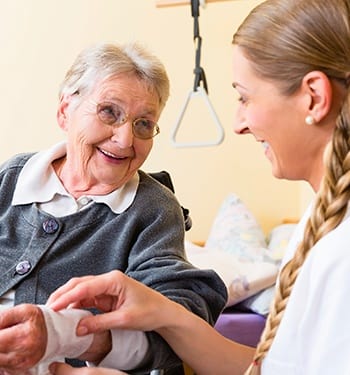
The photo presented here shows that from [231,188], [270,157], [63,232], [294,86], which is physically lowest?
[231,188]

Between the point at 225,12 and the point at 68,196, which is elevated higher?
the point at 225,12

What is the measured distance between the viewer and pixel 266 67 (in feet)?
3.38

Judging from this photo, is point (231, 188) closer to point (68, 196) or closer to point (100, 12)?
point (100, 12)

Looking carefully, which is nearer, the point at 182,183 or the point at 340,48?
the point at 340,48

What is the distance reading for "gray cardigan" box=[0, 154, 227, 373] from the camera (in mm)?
1279

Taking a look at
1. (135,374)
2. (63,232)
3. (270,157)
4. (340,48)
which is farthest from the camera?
(63,232)

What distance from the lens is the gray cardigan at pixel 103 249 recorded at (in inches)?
50.4

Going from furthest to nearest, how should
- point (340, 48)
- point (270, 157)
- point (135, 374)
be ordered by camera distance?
point (135, 374) → point (270, 157) → point (340, 48)

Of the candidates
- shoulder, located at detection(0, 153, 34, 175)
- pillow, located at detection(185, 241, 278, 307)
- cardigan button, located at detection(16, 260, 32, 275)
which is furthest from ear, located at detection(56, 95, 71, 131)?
pillow, located at detection(185, 241, 278, 307)

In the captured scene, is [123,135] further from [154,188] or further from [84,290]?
[84,290]

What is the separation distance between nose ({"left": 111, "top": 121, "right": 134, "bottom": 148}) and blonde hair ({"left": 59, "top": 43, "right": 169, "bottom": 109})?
9 cm

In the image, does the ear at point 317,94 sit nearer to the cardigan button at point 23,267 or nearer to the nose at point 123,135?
the nose at point 123,135

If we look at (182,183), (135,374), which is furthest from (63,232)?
(182,183)

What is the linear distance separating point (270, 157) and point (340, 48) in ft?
0.65
